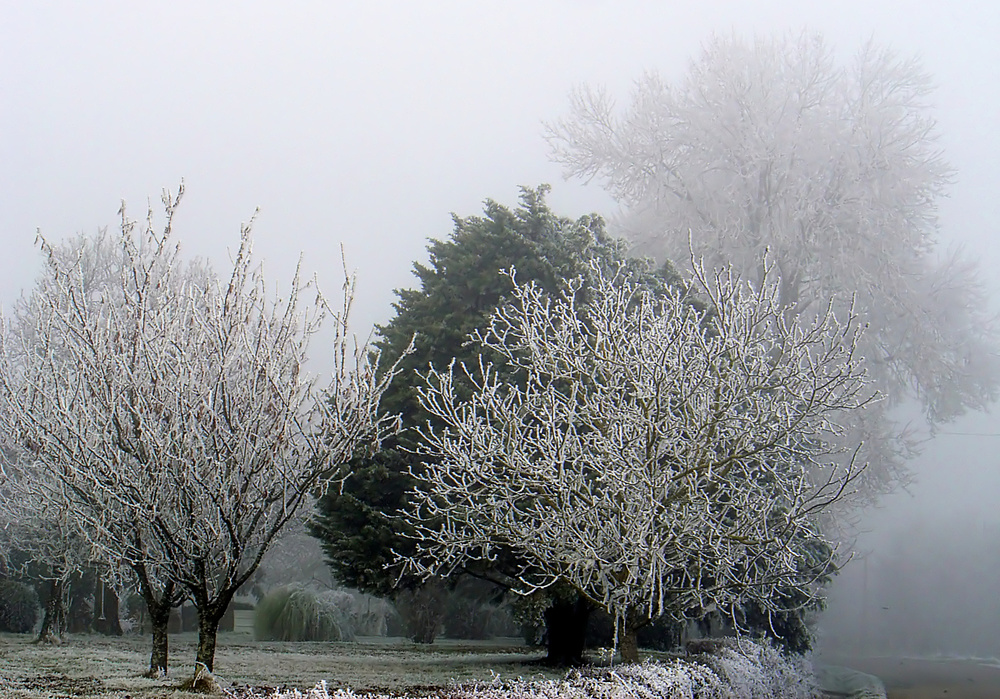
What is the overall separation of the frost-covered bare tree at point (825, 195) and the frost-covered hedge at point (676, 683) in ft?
30.6

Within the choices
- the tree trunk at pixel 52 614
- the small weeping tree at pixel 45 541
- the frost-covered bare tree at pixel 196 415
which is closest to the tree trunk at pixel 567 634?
the frost-covered bare tree at pixel 196 415

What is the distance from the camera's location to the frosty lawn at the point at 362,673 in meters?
6.68

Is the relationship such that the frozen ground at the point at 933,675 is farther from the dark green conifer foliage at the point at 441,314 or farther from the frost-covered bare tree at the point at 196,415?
the frost-covered bare tree at the point at 196,415

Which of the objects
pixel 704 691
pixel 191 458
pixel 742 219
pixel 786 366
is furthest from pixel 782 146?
pixel 191 458

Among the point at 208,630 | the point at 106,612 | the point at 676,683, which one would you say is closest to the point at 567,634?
the point at 676,683

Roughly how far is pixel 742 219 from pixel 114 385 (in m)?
15.7

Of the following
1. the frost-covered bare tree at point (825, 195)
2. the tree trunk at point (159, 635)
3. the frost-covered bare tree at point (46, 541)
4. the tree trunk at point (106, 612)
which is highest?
the frost-covered bare tree at point (825, 195)

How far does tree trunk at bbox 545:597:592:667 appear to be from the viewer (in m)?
11.5

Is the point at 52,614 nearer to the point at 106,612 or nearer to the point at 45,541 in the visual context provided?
the point at 45,541

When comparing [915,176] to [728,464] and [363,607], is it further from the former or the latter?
[363,607]

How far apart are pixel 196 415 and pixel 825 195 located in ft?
54.4

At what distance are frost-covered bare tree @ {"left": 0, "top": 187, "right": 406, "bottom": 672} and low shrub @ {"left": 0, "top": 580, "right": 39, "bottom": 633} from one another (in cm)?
1097

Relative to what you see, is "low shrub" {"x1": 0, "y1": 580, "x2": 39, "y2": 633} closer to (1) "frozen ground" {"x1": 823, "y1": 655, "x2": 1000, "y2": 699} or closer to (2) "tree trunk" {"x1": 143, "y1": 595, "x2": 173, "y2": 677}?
(2) "tree trunk" {"x1": 143, "y1": 595, "x2": 173, "y2": 677}

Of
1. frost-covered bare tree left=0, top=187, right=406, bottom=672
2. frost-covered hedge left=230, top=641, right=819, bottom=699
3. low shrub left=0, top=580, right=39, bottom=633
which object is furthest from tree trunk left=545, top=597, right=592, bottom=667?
low shrub left=0, top=580, right=39, bottom=633
